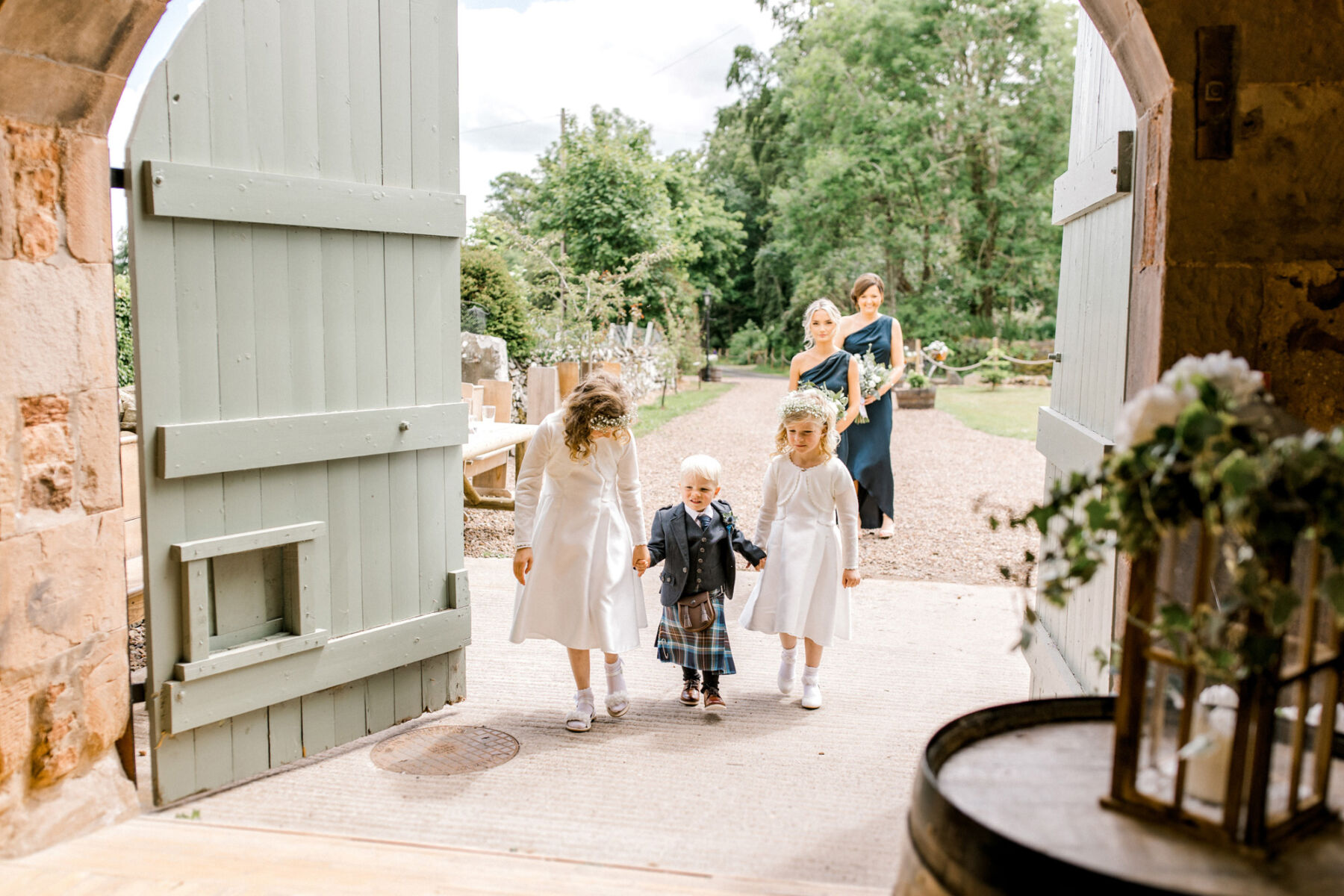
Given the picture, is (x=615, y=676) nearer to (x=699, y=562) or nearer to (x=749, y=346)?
(x=699, y=562)

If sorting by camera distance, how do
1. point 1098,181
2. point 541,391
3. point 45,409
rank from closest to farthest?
point 45,409 < point 1098,181 < point 541,391

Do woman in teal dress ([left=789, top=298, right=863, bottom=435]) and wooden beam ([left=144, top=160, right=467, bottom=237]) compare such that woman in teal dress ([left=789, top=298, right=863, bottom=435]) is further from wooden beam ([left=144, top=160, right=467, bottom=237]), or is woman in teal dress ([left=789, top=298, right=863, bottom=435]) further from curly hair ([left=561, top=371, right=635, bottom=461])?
wooden beam ([left=144, top=160, right=467, bottom=237])

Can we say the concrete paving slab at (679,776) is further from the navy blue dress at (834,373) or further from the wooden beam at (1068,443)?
the navy blue dress at (834,373)

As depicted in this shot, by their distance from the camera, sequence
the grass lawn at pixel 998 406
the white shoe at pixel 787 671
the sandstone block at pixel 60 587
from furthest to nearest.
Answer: the grass lawn at pixel 998 406 < the white shoe at pixel 787 671 < the sandstone block at pixel 60 587

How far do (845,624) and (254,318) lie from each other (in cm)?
235

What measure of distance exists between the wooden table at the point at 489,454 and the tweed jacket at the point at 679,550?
8.27ft

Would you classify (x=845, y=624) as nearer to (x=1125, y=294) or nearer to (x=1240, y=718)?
(x=1125, y=294)

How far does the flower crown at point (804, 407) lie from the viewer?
13.2 feet

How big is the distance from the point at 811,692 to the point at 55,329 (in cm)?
275

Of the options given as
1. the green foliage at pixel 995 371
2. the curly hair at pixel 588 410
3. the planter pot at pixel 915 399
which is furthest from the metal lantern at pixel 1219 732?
the green foliage at pixel 995 371

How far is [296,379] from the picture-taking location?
333 centimetres

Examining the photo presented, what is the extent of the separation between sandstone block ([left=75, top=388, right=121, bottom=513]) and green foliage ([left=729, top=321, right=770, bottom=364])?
2880 cm

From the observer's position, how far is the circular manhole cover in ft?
11.3

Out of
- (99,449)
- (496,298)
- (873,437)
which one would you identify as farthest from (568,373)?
(99,449)
